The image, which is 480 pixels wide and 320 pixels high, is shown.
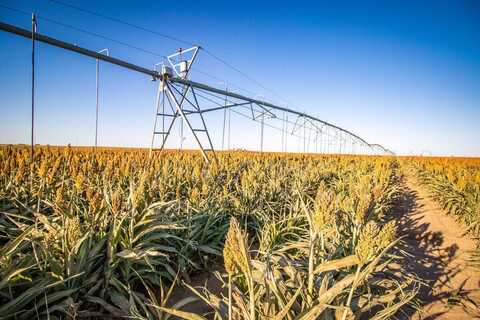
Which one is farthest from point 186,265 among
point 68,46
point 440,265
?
point 68,46

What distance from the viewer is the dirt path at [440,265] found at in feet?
7.98

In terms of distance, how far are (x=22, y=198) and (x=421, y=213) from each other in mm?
8842

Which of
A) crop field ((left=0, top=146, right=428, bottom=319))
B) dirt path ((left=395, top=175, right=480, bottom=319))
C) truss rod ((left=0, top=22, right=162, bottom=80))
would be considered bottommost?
dirt path ((left=395, top=175, right=480, bottom=319))

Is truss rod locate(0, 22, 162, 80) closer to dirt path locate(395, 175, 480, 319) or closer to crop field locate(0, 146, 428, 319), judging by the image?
crop field locate(0, 146, 428, 319)

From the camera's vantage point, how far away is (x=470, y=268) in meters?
3.49

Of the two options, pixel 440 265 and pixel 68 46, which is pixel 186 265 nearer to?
pixel 440 265

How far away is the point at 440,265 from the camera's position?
3.64 m

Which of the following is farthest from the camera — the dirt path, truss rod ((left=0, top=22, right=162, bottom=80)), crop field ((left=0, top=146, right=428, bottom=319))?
truss rod ((left=0, top=22, right=162, bottom=80))

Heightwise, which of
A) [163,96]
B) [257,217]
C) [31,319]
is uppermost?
[163,96]

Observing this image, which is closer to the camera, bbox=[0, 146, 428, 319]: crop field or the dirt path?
bbox=[0, 146, 428, 319]: crop field

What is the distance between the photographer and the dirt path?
2433 mm

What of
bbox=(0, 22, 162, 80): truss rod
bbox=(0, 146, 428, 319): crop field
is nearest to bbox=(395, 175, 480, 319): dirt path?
bbox=(0, 146, 428, 319): crop field

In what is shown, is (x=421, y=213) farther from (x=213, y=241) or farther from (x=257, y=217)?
(x=213, y=241)

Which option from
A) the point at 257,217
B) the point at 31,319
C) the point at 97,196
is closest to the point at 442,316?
the point at 257,217
